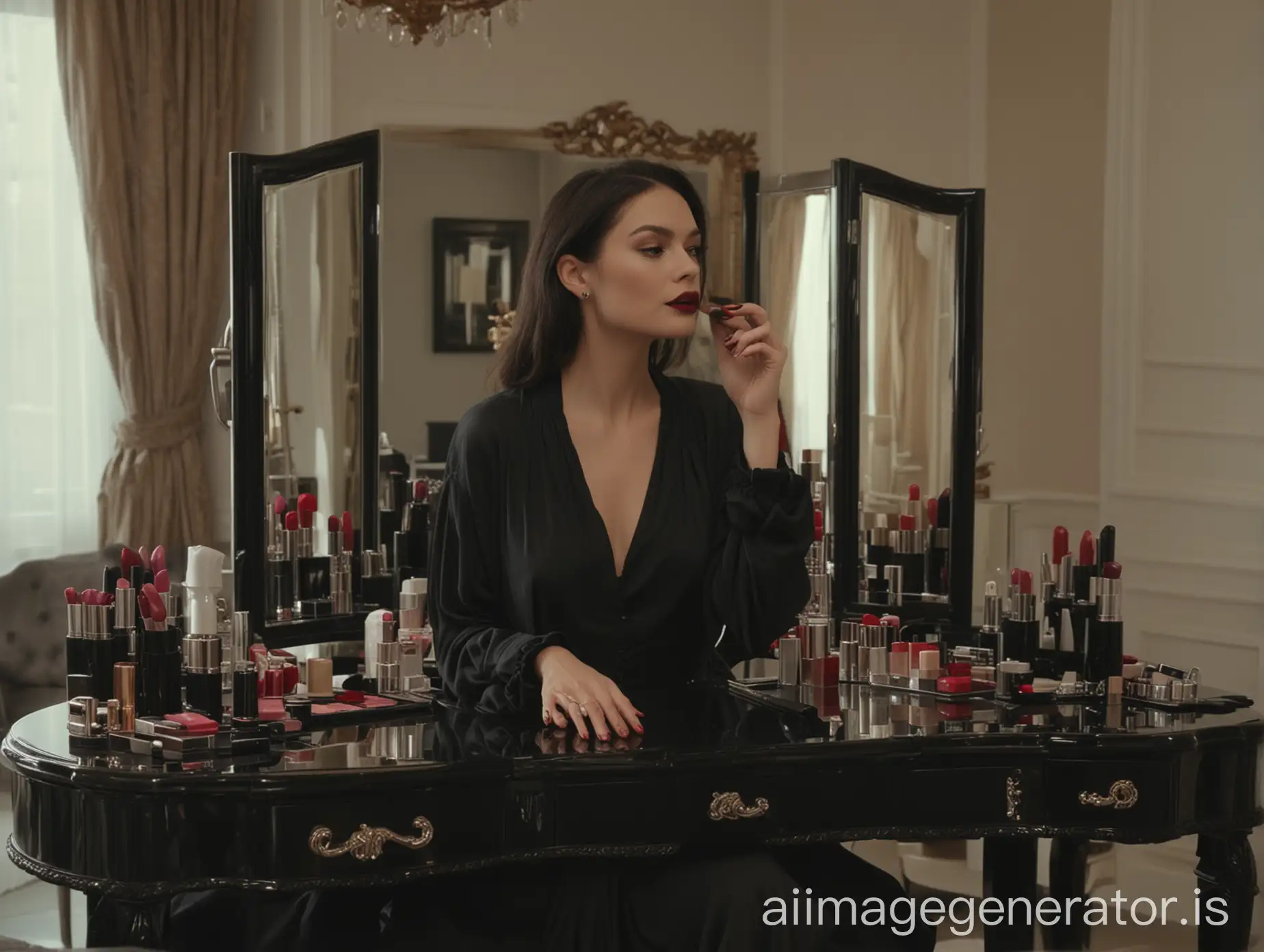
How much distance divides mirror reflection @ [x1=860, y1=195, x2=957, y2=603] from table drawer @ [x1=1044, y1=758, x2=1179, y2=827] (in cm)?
108

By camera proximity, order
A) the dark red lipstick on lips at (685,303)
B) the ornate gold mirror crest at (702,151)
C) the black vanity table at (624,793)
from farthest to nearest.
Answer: the ornate gold mirror crest at (702,151) → the dark red lipstick on lips at (685,303) → the black vanity table at (624,793)

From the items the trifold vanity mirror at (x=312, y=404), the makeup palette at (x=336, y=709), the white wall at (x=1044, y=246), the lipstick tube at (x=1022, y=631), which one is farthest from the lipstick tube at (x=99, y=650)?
the white wall at (x=1044, y=246)

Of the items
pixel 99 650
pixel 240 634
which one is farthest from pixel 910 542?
pixel 99 650

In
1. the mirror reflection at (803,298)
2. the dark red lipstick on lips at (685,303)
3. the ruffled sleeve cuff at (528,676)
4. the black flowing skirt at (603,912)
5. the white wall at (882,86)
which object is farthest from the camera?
the white wall at (882,86)

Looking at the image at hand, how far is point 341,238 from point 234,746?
4.92 feet

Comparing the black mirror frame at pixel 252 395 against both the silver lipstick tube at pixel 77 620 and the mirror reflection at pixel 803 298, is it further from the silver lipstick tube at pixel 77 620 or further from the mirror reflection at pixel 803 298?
the mirror reflection at pixel 803 298

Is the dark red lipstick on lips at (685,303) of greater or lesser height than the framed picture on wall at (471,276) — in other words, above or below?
below

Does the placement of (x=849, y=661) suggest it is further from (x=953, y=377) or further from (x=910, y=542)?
(x=953, y=377)

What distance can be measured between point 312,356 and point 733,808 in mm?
1580

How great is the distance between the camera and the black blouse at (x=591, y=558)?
2.46 m

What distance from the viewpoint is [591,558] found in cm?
246

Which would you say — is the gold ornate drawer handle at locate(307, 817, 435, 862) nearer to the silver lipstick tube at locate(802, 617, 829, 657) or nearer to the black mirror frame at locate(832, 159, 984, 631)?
the silver lipstick tube at locate(802, 617, 829, 657)

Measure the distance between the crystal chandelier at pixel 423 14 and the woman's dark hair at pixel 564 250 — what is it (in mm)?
1931

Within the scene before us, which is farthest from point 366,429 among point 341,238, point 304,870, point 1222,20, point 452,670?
point 1222,20
